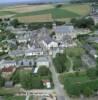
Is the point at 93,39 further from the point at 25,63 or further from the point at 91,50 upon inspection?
the point at 25,63

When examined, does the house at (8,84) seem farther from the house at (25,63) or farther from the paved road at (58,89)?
the house at (25,63)

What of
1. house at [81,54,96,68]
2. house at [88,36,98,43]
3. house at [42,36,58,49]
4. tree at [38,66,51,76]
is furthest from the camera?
house at [88,36,98,43]

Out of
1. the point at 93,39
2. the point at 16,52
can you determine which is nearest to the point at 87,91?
the point at 16,52

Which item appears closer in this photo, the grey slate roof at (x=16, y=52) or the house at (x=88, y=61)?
the house at (x=88, y=61)

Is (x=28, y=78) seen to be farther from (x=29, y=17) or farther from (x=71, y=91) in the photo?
(x=29, y=17)

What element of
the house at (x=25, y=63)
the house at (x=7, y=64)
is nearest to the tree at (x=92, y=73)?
the house at (x=25, y=63)

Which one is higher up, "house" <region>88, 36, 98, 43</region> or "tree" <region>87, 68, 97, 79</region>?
"tree" <region>87, 68, 97, 79</region>

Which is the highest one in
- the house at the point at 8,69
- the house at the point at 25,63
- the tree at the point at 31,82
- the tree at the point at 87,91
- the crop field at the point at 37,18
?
the tree at the point at 87,91

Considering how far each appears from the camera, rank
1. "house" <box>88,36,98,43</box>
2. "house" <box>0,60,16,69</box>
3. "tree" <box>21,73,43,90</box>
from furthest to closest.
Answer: "house" <box>88,36,98,43</box> < "house" <box>0,60,16,69</box> < "tree" <box>21,73,43,90</box>

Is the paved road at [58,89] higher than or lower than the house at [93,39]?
Answer: higher

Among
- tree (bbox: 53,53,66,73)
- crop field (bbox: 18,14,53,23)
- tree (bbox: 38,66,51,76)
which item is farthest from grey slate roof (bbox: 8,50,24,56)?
crop field (bbox: 18,14,53,23)

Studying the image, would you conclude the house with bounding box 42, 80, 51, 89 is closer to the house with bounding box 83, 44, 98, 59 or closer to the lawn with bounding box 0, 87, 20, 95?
the lawn with bounding box 0, 87, 20, 95

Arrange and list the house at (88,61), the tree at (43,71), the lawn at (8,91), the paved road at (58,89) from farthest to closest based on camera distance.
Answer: the house at (88,61) → the tree at (43,71) → the lawn at (8,91) → the paved road at (58,89)

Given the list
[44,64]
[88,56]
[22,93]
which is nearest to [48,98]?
[22,93]
